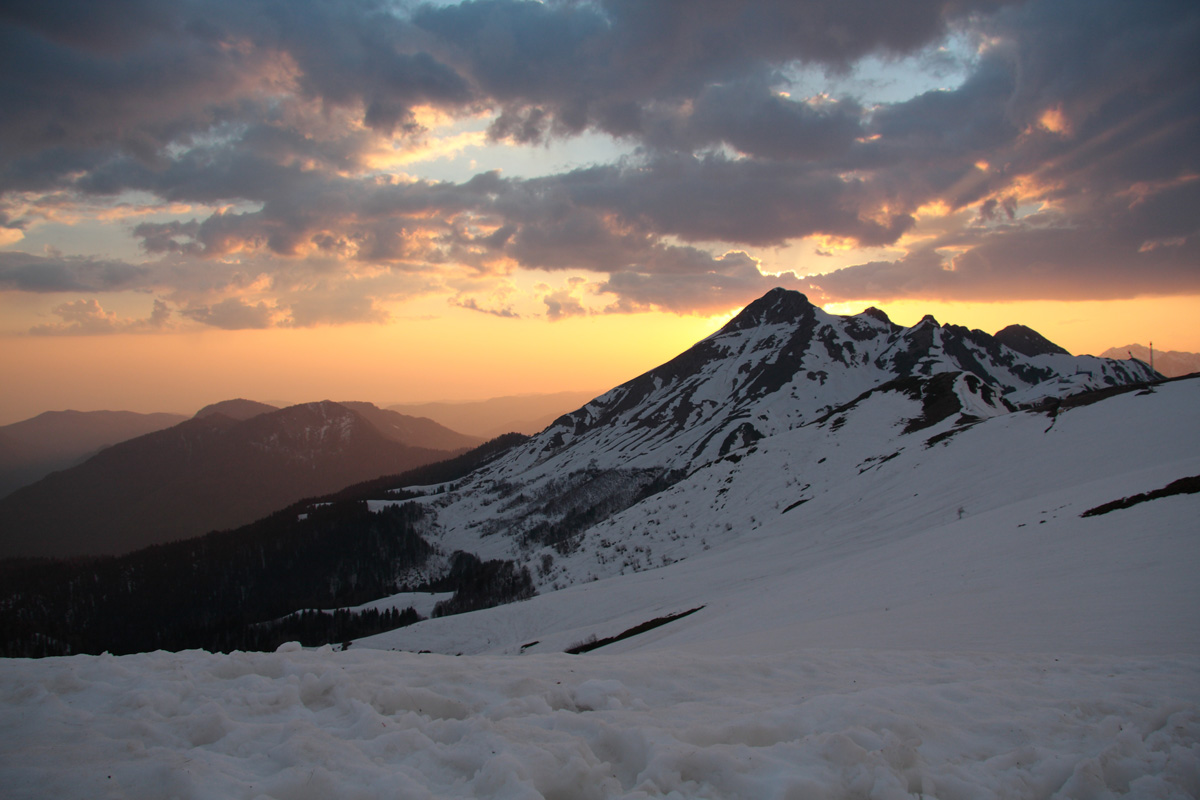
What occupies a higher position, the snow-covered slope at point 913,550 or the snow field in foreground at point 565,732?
the snow field in foreground at point 565,732

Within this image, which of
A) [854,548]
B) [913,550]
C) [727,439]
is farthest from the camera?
[727,439]

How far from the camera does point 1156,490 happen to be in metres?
23.3

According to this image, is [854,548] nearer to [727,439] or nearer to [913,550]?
[913,550]

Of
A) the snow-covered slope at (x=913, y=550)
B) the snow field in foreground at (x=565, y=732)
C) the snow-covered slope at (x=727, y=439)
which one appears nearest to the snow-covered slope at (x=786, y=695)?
the snow field in foreground at (x=565, y=732)

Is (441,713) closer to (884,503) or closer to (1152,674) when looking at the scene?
(1152,674)

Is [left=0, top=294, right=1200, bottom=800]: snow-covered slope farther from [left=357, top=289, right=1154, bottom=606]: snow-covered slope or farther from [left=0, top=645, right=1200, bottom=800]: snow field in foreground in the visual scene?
[left=357, top=289, right=1154, bottom=606]: snow-covered slope

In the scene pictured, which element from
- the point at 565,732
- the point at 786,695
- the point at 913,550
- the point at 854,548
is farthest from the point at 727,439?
the point at 565,732

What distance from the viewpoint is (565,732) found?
7.18 m

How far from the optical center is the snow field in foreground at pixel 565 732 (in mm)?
5605

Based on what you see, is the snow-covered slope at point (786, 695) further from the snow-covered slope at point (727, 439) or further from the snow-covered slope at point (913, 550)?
the snow-covered slope at point (727, 439)

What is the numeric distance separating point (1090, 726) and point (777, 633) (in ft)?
43.4

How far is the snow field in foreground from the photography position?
5605 millimetres

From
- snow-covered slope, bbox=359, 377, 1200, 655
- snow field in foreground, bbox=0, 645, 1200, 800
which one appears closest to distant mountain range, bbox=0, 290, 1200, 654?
snow-covered slope, bbox=359, 377, 1200, 655

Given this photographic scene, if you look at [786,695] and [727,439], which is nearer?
[786,695]
